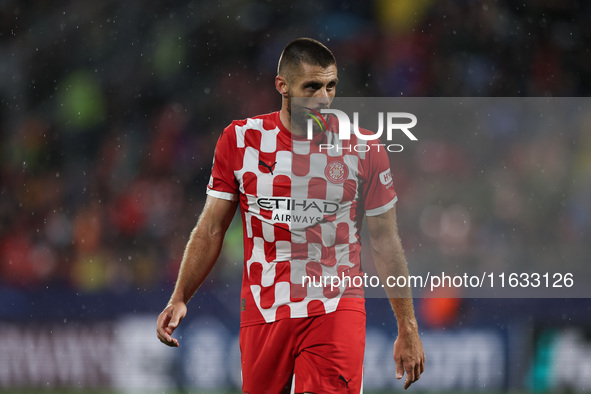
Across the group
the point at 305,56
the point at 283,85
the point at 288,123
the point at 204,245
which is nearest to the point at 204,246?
the point at 204,245

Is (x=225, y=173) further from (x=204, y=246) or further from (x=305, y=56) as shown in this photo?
(x=305, y=56)

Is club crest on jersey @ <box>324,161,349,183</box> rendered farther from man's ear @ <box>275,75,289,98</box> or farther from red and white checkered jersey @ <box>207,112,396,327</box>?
man's ear @ <box>275,75,289,98</box>

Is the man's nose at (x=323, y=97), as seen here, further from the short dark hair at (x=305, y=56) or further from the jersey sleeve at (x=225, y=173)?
the jersey sleeve at (x=225, y=173)

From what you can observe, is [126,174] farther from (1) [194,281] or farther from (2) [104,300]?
(1) [194,281]

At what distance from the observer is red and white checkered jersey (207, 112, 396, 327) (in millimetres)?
3438

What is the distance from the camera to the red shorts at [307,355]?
10.9 ft

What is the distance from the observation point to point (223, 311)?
6.84 m

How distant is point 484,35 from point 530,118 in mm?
1362

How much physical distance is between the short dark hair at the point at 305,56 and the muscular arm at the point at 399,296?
0.70 meters

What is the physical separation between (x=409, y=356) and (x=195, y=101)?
7.05m

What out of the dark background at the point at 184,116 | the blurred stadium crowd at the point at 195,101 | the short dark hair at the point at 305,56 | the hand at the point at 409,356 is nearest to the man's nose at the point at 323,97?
the short dark hair at the point at 305,56

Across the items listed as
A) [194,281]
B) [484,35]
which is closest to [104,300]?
[194,281]

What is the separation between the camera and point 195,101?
997cm

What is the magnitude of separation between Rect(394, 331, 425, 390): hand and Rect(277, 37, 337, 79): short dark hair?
1.19 m
